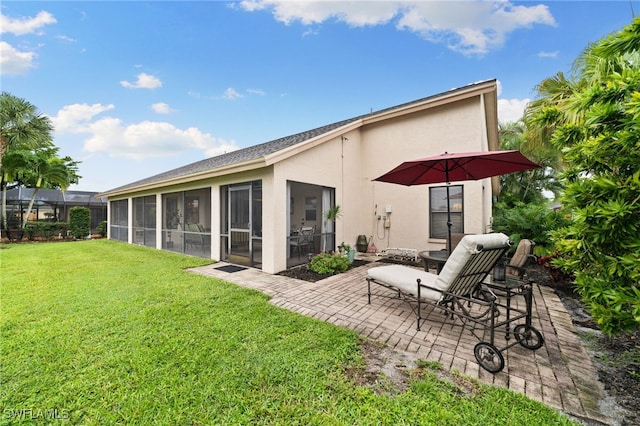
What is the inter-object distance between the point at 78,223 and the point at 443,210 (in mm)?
21677

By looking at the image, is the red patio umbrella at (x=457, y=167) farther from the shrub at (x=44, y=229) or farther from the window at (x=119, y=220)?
the shrub at (x=44, y=229)

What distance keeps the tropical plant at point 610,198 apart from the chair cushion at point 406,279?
1.55 metres

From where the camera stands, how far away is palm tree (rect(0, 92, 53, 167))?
1377cm

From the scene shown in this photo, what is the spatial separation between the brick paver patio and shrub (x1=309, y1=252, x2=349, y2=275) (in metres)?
0.98

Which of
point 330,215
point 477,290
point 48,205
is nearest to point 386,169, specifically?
point 330,215

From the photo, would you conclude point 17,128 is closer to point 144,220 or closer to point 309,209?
point 144,220

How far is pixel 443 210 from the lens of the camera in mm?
8352

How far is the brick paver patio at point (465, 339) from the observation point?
7.56 feet

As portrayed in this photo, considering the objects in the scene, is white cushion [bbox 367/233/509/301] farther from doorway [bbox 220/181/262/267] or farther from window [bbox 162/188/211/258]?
window [bbox 162/188/211/258]

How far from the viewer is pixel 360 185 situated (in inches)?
395

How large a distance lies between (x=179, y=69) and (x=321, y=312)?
39.7 feet

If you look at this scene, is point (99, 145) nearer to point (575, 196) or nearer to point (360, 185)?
point (360, 185)

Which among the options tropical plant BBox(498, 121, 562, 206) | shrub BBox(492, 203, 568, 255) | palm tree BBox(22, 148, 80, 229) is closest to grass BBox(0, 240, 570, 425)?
shrub BBox(492, 203, 568, 255)

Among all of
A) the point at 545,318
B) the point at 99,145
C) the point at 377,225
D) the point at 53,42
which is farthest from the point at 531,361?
the point at 99,145
